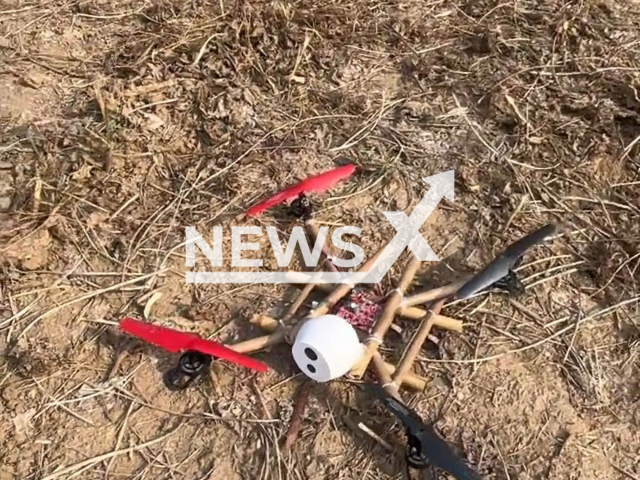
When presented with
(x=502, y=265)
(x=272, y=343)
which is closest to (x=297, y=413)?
(x=272, y=343)

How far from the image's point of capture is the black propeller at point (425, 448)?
1.95 metres

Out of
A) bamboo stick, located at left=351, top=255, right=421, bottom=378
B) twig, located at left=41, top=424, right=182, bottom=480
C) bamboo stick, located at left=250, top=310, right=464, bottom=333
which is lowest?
twig, located at left=41, top=424, right=182, bottom=480

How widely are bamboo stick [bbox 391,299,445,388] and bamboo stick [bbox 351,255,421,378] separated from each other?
0.27 feet

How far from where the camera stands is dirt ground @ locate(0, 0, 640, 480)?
2.15 meters

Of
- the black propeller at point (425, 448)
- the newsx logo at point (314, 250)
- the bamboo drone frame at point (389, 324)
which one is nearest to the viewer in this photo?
the black propeller at point (425, 448)

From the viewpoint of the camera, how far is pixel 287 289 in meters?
2.47

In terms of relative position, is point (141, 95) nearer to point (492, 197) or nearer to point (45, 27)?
point (45, 27)

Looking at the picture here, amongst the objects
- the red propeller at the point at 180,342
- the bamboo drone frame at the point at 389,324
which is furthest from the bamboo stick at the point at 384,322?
the red propeller at the point at 180,342

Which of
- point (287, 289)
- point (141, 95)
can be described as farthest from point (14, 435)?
point (141, 95)

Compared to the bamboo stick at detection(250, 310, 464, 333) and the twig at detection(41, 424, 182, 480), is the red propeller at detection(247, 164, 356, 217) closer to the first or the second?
the bamboo stick at detection(250, 310, 464, 333)

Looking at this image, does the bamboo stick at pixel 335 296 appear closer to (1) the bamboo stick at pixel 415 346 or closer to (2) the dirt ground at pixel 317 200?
(2) the dirt ground at pixel 317 200

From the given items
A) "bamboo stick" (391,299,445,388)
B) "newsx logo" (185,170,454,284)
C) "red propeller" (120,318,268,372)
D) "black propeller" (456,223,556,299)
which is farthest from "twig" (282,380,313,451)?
"black propeller" (456,223,556,299)

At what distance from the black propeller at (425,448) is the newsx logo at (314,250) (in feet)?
1.67

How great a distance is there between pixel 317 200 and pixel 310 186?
100 millimetres
